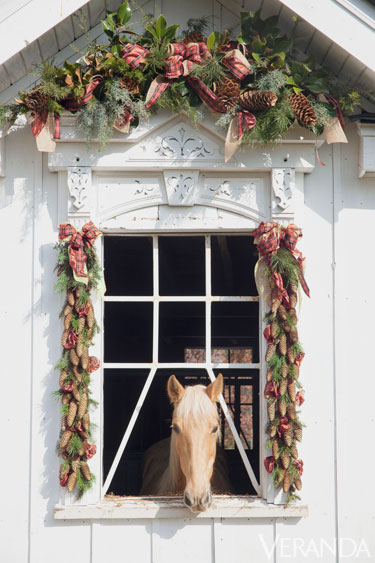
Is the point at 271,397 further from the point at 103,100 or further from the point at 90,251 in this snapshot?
the point at 103,100

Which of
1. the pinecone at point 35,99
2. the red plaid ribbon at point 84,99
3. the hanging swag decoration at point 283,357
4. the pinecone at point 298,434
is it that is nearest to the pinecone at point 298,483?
the hanging swag decoration at point 283,357

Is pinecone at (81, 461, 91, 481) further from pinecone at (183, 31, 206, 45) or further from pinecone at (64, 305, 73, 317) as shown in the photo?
pinecone at (183, 31, 206, 45)

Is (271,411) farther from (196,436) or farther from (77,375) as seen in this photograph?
(77,375)

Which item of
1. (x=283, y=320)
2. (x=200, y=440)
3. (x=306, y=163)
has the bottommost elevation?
(x=200, y=440)

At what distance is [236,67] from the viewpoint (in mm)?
3789

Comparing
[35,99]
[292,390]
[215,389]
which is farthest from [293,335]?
[35,99]

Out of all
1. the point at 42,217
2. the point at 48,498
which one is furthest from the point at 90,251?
the point at 48,498

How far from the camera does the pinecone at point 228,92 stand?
12.5 feet

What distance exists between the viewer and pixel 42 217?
403 cm

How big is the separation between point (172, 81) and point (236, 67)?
0.37 metres

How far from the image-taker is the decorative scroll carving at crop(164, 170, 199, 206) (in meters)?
3.97

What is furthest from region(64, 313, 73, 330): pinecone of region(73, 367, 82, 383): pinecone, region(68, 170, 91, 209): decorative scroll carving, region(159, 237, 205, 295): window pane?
region(159, 237, 205, 295): window pane

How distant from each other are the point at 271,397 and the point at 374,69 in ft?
6.22

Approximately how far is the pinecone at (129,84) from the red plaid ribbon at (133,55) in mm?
70
